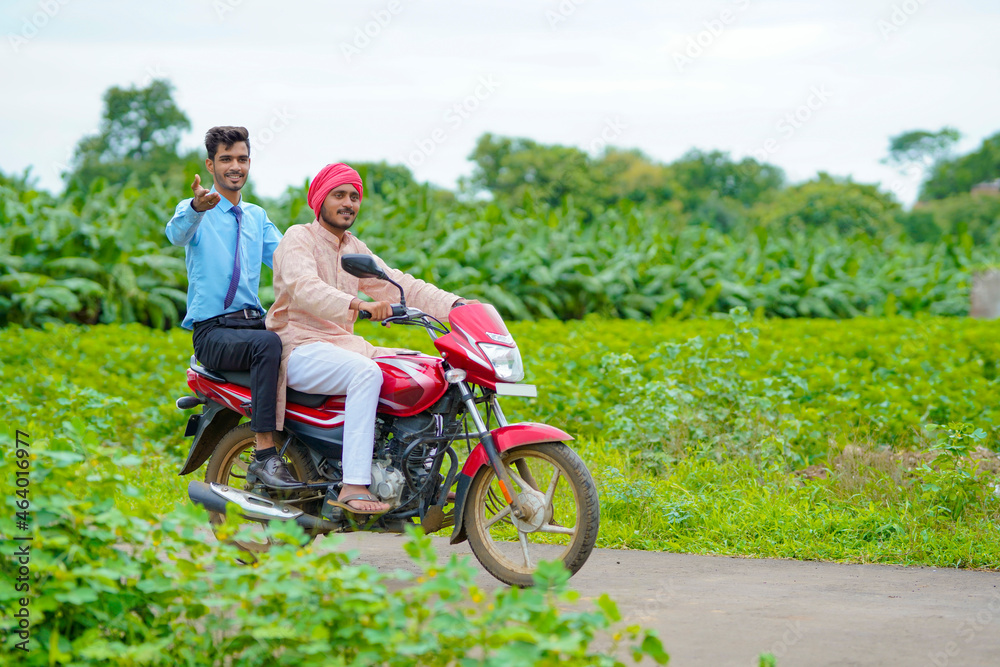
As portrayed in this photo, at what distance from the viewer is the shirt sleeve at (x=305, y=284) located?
4.20 m

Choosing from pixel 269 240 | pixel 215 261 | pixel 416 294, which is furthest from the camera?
pixel 269 240

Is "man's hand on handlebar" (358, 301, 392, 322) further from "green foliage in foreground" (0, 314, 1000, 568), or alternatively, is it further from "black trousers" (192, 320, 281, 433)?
"green foliage in foreground" (0, 314, 1000, 568)

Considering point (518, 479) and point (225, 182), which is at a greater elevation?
point (225, 182)

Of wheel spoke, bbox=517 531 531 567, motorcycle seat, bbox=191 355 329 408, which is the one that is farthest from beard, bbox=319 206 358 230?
wheel spoke, bbox=517 531 531 567

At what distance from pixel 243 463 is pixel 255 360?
836 mm

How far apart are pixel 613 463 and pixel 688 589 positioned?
204cm

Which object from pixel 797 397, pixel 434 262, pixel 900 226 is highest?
pixel 900 226

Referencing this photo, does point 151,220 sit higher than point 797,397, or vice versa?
point 151,220

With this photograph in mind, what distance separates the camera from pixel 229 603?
2.70 metres

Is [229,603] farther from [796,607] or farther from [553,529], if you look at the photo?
[796,607]

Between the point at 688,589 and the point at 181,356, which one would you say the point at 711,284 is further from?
the point at 688,589

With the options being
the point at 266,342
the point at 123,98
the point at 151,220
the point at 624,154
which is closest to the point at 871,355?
the point at 266,342

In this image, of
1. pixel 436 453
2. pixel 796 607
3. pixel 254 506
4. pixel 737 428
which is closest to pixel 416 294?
pixel 436 453

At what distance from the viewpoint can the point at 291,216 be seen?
15.2 meters
